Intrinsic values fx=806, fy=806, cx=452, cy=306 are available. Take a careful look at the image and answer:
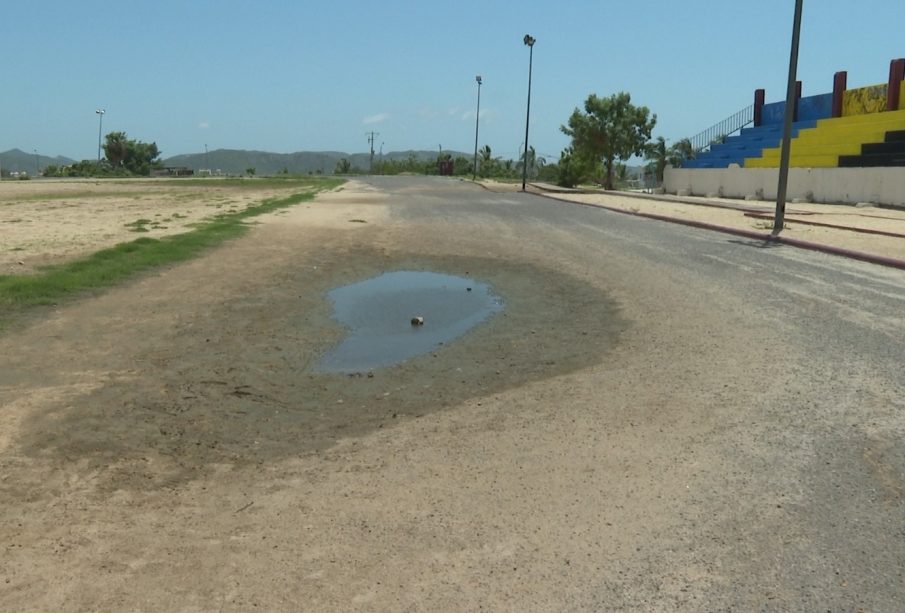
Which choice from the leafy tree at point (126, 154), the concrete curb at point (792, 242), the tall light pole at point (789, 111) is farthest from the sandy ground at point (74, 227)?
the leafy tree at point (126, 154)

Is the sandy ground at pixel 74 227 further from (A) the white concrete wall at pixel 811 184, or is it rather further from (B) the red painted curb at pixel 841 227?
(A) the white concrete wall at pixel 811 184

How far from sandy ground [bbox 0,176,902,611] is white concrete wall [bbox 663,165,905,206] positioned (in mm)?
29242

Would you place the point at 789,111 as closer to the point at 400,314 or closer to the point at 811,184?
the point at 400,314

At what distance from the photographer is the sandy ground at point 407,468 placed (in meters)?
3.51

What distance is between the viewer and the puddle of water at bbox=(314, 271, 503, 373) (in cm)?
804

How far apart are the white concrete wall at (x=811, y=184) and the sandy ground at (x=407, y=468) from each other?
2924 cm

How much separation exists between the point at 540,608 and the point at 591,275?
1037 cm

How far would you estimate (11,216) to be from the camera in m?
26.5

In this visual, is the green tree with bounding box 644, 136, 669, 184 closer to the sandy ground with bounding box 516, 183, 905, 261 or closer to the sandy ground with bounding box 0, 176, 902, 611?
the sandy ground with bounding box 516, 183, 905, 261

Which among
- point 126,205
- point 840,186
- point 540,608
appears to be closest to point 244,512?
point 540,608

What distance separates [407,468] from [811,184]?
39.2 metres

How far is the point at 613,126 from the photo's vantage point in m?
60.1

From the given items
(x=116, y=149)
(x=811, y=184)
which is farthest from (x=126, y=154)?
(x=811, y=184)

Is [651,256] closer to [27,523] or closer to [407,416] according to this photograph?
[407,416]
